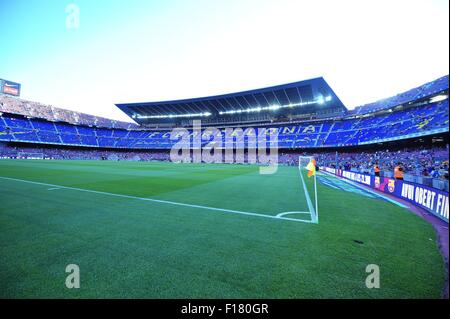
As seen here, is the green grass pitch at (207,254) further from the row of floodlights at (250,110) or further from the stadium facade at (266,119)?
the row of floodlights at (250,110)

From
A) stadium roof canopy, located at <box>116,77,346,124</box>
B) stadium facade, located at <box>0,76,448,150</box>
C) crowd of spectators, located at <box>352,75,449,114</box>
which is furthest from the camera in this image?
stadium roof canopy, located at <box>116,77,346,124</box>

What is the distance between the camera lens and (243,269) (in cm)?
337

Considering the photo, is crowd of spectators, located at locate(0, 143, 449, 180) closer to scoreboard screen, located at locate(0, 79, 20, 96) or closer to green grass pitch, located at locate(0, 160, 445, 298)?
scoreboard screen, located at locate(0, 79, 20, 96)

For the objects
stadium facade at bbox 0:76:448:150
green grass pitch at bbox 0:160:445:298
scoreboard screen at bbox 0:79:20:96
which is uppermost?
scoreboard screen at bbox 0:79:20:96

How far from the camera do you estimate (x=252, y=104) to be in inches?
2653

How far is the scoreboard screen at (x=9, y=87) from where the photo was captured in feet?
210

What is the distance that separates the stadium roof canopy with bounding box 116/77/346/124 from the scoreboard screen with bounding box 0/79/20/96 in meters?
28.5

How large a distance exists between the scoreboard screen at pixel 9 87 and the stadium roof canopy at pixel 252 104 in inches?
1122

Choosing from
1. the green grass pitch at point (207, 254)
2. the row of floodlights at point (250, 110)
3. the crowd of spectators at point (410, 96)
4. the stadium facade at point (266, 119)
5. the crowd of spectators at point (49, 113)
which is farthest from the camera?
the crowd of spectators at point (49, 113)

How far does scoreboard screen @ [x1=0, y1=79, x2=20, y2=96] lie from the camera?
63.9 m

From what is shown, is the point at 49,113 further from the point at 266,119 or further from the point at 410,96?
the point at 410,96

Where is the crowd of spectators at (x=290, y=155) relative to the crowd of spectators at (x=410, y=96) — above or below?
below

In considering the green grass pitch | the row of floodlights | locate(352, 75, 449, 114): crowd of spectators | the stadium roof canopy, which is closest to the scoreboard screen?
the stadium roof canopy

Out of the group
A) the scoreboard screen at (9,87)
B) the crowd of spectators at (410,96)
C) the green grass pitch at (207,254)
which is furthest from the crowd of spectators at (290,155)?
the green grass pitch at (207,254)
